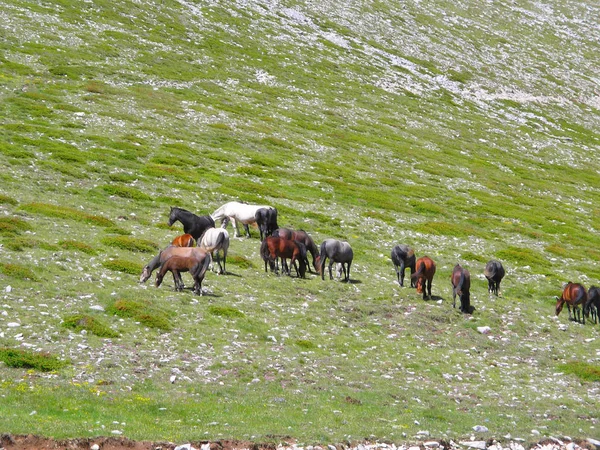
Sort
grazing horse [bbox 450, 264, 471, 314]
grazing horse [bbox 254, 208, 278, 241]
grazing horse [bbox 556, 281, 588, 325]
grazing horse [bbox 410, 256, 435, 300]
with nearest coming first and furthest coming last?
grazing horse [bbox 450, 264, 471, 314]
grazing horse [bbox 410, 256, 435, 300]
grazing horse [bbox 556, 281, 588, 325]
grazing horse [bbox 254, 208, 278, 241]

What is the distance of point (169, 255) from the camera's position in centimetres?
2486

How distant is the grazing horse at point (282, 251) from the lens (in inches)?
1235

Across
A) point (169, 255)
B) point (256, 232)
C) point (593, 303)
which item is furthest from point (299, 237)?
point (593, 303)

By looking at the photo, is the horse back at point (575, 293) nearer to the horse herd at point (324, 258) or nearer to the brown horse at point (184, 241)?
the horse herd at point (324, 258)

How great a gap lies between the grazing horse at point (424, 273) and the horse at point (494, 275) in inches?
207

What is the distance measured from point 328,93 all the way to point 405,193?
158 feet

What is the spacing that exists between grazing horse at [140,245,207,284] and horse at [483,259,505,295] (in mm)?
17240

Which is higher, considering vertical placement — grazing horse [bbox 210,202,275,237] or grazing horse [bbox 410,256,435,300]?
grazing horse [bbox 210,202,275,237]

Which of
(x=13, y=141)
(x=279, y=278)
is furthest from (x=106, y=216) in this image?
(x=13, y=141)

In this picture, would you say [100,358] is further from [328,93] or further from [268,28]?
[268,28]

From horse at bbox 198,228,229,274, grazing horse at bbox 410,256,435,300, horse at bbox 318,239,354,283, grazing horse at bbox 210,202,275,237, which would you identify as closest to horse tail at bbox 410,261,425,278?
grazing horse at bbox 410,256,435,300

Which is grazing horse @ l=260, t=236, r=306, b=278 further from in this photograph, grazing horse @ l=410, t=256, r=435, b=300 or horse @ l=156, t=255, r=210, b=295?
horse @ l=156, t=255, r=210, b=295

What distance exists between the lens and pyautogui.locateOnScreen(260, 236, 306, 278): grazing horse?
103 ft

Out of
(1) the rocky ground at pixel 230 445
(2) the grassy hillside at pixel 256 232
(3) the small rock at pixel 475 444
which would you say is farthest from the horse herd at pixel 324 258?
(3) the small rock at pixel 475 444
